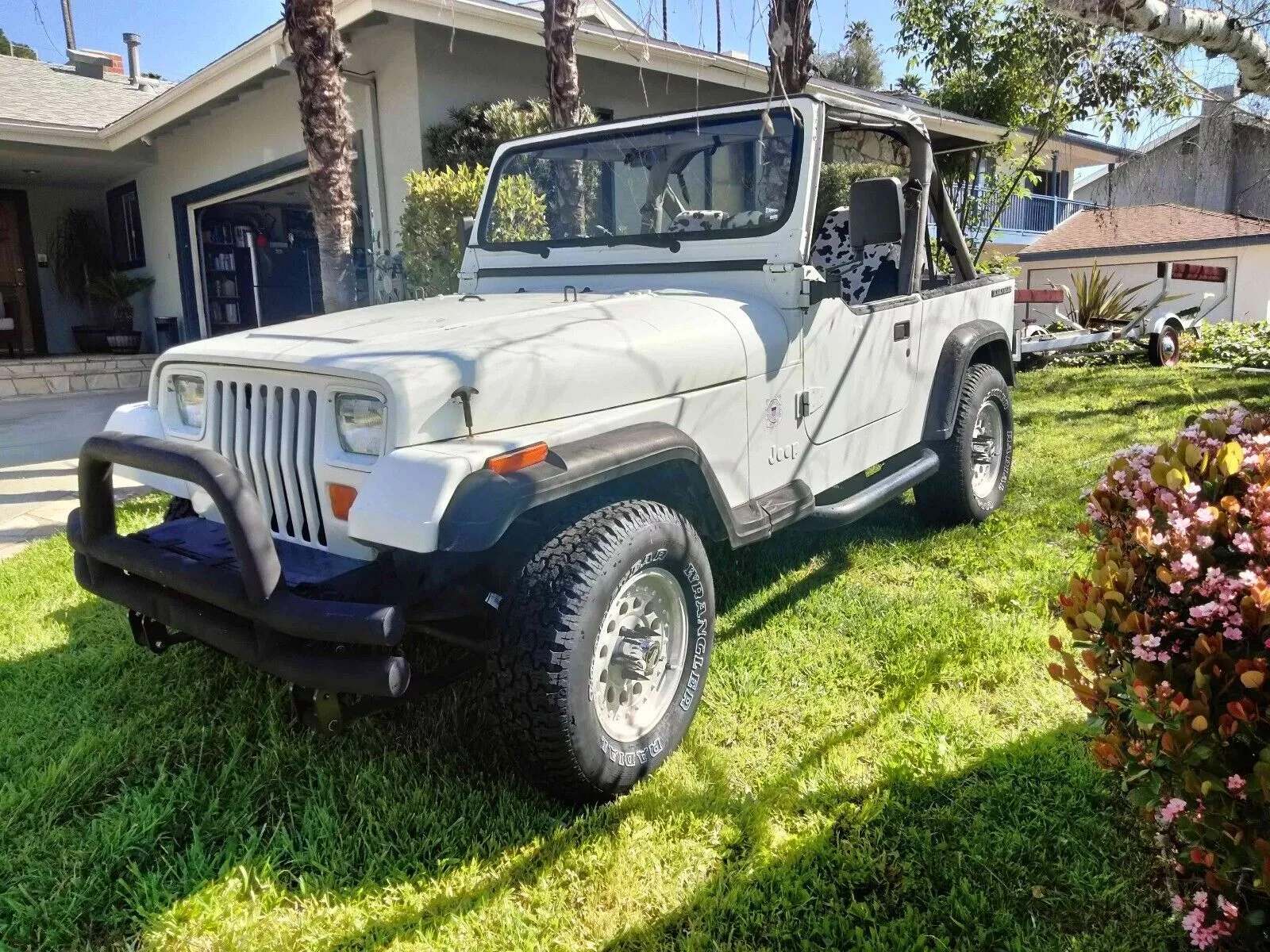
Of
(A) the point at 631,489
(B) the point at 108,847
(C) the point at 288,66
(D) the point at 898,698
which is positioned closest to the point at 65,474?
(C) the point at 288,66

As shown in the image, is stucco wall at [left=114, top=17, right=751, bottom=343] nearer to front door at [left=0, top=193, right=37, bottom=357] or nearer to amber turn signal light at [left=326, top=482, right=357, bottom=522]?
front door at [left=0, top=193, right=37, bottom=357]

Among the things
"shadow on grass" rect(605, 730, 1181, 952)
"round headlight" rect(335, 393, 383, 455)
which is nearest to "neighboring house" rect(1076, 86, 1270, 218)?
"shadow on grass" rect(605, 730, 1181, 952)

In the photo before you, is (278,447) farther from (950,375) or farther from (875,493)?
(950,375)

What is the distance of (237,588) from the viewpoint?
2.19m

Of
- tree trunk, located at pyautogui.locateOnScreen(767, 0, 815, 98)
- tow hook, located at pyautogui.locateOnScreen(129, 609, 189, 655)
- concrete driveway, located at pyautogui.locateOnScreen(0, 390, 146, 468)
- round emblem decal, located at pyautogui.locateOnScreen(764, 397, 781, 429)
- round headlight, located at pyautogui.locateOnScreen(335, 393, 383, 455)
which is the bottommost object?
tow hook, located at pyautogui.locateOnScreen(129, 609, 189, 655)

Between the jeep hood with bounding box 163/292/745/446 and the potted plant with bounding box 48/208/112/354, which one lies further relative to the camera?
the potted plant with bounding box 48/208/112/354

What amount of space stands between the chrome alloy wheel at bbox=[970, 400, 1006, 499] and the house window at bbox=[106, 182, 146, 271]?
568 inches

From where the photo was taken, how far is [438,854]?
7.64ft

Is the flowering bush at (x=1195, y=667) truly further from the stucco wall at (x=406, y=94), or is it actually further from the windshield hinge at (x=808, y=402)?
the stucco wall at (x=406, y=94)

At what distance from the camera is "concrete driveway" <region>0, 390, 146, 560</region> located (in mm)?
5477

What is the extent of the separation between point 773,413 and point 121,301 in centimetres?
1420

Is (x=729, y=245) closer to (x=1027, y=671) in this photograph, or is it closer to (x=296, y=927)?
(x=1027, y=671)

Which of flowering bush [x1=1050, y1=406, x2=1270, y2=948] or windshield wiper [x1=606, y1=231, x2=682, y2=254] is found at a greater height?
windshield wiper [x1=606, y1=231, x2=682, y2=254]

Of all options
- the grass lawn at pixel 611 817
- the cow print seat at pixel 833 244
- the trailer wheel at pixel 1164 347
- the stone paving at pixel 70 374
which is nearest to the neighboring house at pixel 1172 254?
the trailer wheel at pixel 1164 347
